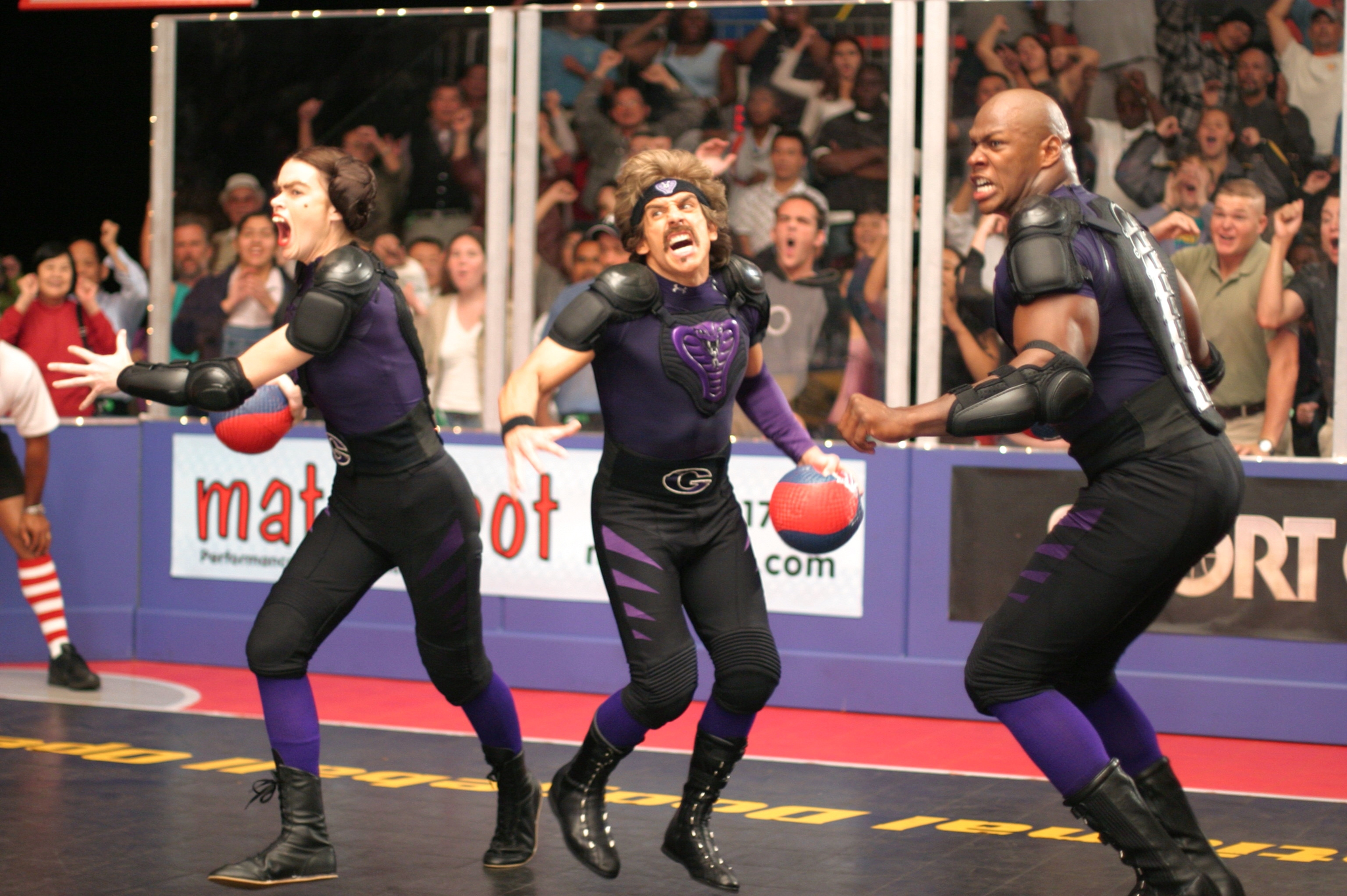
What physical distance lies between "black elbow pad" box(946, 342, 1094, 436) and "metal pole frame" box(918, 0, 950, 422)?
3840 millimetres

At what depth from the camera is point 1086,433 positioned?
4.12 metres

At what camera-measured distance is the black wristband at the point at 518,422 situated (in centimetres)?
430

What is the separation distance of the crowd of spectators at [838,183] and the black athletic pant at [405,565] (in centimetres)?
214

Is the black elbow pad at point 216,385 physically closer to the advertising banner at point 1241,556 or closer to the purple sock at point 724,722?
the purple sock at point 724,722

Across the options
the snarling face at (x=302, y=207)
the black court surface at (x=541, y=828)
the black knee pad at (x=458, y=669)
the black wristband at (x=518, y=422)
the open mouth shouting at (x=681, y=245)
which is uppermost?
the snarling face at (x=302, y=207)

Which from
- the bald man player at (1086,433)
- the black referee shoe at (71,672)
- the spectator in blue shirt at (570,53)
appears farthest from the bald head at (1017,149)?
the black referee shoe at (71,672)

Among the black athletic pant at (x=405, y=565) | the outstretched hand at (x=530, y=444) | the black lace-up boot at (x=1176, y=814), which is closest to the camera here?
the outstretched hand at (x=530, y=444)

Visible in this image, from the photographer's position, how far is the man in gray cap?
8773 millimetres

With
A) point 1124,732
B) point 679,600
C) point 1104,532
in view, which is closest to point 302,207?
point 679,600

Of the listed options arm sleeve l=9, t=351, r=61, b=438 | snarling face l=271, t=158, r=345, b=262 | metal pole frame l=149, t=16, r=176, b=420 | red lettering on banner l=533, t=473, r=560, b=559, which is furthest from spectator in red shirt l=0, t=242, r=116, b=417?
snarling face l=271, t=158, r=345, b=262

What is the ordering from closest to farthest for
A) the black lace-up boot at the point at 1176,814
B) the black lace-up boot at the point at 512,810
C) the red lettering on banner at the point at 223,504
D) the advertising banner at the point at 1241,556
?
the black lace-up boot at the point at 1176,814 → the black lace-up boot at the point at 512,810 → the advertising banner at the point at 1241,556 → the red lettering on banner at the point at 223,504

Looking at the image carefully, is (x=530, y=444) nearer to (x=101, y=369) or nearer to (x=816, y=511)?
(x=816, y=511)

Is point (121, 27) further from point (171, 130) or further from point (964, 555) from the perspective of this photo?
point (964, 555)

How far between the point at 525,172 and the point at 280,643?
168 inches
